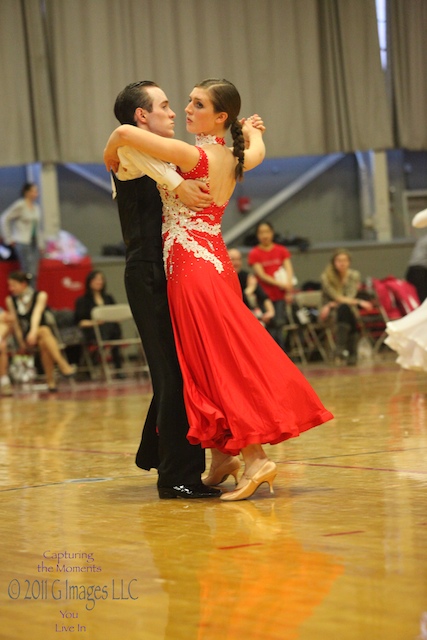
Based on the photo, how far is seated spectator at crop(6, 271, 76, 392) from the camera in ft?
33.3

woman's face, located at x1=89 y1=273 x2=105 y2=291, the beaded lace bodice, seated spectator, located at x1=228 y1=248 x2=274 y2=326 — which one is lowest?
seated spectator, located at x1=228 y1=248 x2=274 y2=326

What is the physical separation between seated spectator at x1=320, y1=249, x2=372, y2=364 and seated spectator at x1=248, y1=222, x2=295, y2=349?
517mm

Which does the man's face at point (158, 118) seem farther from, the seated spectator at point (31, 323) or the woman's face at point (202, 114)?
the seated spectator at point (31, 323)

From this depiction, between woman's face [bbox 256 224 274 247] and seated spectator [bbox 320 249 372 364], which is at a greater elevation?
woman's face [bbox 256 224 274 247]

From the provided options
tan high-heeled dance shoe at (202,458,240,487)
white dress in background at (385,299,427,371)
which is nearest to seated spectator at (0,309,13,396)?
white dress in background at (385,299,427,371)

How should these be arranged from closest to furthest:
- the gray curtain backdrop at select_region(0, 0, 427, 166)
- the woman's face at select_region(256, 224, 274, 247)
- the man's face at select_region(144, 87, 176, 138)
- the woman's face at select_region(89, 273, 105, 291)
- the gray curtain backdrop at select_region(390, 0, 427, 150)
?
1. the man's face at select_region(144, 87, 176, 138)
2. the woman's face at select_region(256, 224, 274, 247)
3. the woman's face at select_region(89, 273, 105, 291)
4. the gray curtain backdrop at select_region(0, 0, 427, 166)
5. the gray curtain backdrop at select_region(390, 0, 427, 150)

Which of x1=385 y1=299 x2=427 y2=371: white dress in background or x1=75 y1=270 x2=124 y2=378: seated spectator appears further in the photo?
x1=75 y1=270 x2=124 y2=378: seated spectator

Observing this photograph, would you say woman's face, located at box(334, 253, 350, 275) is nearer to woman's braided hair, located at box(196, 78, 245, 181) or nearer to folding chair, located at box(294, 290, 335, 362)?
folding chair, located at box(294, 290, 335, 362)

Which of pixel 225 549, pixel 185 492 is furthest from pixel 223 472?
pixel 225 549

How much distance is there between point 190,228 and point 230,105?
43 centimetres

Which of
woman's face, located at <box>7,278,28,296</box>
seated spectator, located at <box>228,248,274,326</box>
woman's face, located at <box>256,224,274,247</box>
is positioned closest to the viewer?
seated spectator, located at <box>228,248,274,326</box>

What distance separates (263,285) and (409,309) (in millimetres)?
1688

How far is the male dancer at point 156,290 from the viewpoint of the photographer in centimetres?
337

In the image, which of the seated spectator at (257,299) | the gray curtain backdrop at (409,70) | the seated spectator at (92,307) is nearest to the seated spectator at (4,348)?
the seated spectator at (92,307)
